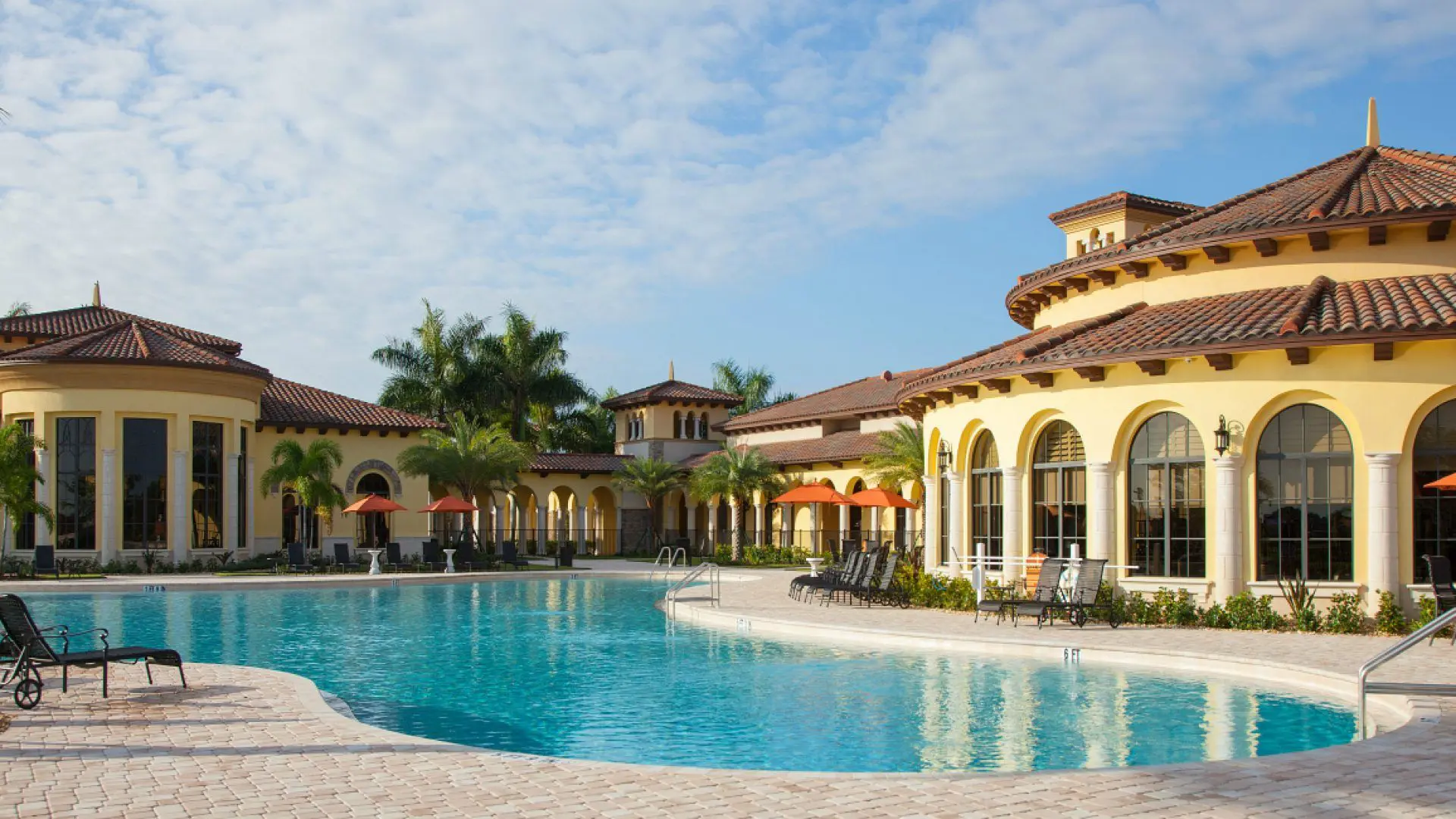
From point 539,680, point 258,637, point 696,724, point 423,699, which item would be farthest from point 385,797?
point 258,637

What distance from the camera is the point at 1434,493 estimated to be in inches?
674

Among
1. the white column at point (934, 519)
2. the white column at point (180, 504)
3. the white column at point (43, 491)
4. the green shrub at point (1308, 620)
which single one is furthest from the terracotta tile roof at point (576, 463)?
the green shrub at point (1308, 620)

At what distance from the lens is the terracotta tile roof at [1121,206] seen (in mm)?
35562

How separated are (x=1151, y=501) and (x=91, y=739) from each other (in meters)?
14.9

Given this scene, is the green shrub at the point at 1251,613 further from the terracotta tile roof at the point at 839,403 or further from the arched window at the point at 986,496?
the terracotta tile roof at the point at 839,403

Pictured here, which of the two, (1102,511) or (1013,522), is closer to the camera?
(1102,511)

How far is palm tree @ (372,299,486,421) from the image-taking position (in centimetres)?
5909

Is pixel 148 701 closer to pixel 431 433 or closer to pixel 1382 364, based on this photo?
pixel 1382 364

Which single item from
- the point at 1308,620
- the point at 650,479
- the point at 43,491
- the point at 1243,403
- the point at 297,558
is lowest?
→ the point at 297,558

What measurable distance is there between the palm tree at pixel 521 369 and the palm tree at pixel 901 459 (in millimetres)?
23077

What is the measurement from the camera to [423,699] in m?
13.8

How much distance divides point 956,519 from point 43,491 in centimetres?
2607

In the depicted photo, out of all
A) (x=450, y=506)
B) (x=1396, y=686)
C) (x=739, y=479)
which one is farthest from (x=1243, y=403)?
(x=739, y=479)

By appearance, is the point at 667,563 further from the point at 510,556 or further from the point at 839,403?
the point at 839,403
